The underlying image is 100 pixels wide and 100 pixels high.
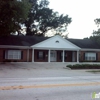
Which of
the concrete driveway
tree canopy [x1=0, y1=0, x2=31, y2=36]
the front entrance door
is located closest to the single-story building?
the front entrance door

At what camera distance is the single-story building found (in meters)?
32.5

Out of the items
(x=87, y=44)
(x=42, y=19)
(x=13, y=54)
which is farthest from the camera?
(x=42, y=19)

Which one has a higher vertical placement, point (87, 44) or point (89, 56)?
point (87, 44)

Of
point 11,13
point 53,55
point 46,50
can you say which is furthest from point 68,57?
point 11,13

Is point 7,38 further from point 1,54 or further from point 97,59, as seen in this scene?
point 97,59

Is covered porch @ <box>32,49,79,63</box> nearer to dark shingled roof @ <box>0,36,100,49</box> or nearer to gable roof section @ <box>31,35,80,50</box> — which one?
gable roof section @ <box>31,35,80,50</box>

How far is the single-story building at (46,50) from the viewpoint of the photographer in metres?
32.5

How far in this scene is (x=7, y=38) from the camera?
3525 cm

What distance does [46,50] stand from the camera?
35.1 metres

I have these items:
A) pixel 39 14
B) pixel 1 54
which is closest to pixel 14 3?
pixel 1 54

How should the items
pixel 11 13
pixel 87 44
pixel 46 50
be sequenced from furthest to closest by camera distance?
pixel 87 44
pixel 46 50
pixel 11 13

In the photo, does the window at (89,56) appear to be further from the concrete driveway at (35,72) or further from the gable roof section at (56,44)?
the concrete driveway at (35,72)

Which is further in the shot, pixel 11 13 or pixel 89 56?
pixel 89 56

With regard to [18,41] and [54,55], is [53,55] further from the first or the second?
[18,41]
